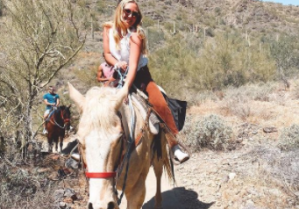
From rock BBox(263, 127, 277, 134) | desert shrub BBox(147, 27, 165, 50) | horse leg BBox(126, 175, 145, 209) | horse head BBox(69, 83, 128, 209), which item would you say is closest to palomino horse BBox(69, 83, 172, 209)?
horse head BBox(69, 83, 128, 209)

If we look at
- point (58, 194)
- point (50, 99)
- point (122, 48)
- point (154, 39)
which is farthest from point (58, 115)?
point (154, 39)

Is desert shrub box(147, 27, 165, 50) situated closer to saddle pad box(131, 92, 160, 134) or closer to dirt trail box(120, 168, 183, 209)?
dirt trail box(120, 168, 183, 209)

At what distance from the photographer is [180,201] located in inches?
228

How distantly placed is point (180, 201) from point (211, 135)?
2.78m

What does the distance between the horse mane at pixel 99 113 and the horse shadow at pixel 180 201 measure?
138 inches

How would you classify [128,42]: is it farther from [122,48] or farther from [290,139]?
[290,139]

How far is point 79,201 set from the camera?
18.8 ft

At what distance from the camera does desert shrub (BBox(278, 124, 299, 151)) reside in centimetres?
646

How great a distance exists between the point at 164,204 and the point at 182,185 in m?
0.83

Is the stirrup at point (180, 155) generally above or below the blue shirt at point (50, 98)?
below

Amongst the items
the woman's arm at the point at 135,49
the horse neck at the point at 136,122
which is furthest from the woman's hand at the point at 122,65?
the horse neck at the point at 136,122

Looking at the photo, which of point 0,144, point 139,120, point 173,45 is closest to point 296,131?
point 139,120

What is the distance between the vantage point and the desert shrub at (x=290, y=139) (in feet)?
21.2

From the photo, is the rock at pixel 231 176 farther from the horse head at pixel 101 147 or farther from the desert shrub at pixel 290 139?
the horse head at pixel 101 147
